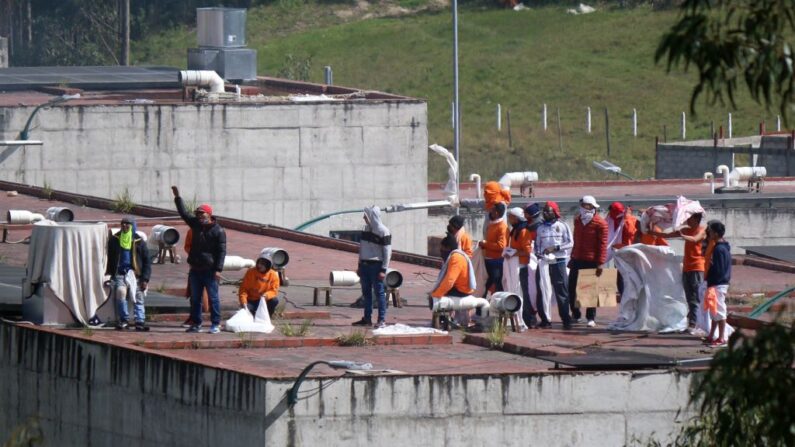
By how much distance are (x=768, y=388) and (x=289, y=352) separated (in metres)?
8.28

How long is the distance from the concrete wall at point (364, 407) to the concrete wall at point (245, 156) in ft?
59.3

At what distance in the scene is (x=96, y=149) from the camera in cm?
3656

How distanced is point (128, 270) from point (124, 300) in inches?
12.5

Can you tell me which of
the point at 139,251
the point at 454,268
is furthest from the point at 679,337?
the point at 139,251

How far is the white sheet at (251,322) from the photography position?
1928 cm

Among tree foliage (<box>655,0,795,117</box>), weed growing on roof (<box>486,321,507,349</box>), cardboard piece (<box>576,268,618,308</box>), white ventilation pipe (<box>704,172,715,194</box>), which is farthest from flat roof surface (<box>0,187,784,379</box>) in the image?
white ventilation pipe (<box>704,172,715,194</box>)

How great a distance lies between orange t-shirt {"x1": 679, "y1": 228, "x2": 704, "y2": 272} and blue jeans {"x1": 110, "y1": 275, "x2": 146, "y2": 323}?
574cm

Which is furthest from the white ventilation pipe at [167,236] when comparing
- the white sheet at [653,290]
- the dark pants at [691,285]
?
the dark pants at [691,285]

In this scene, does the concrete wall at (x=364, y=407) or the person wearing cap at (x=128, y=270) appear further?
the person wearing cap at (x=128, y=270)

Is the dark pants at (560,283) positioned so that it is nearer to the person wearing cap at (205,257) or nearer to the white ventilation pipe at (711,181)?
the person wearing cap at (205,257)

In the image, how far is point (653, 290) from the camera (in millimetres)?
19797

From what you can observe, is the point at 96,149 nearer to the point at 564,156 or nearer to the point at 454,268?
the point at 454,268

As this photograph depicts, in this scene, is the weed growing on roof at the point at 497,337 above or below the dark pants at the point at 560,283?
below

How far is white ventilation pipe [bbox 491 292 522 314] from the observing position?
63.2 ft
